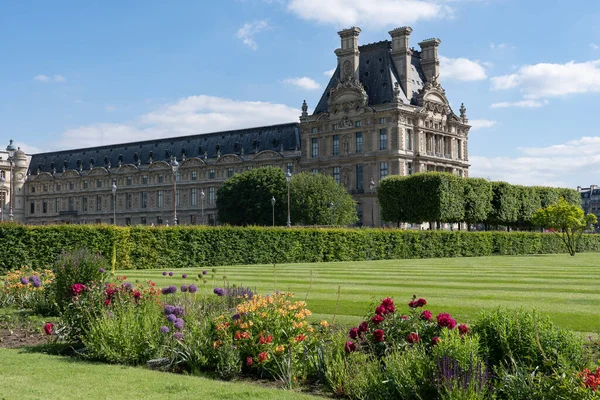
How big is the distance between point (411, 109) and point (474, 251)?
40.8 m

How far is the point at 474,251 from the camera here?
181ft

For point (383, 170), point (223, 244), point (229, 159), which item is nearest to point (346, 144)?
point (383, 170)

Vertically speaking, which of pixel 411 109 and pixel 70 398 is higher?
pixel 411 109

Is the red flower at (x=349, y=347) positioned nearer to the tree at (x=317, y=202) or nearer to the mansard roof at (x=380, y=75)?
the tree at (x=317, y=202)

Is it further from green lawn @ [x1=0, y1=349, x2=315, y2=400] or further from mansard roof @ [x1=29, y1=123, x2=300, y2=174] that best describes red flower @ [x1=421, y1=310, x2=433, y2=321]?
mansard roof @ [x1=29, y1=123, x2=300, y2=174]

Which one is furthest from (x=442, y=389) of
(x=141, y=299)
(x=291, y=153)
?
(x=291, y=153)

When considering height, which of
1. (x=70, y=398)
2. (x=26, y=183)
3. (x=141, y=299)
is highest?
(x=26, y=183)

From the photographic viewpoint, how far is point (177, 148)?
128375 mm

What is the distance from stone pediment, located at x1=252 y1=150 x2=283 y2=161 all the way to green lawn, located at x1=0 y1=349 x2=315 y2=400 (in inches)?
3891

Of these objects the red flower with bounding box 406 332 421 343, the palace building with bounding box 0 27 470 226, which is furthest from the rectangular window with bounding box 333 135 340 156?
the red flower with bounding box 406 332 421 343

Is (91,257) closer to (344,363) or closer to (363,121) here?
(344,363)

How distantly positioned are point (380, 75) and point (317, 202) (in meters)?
25.3

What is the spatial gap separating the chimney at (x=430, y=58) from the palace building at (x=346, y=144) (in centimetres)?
15

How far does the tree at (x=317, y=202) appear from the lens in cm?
8050
